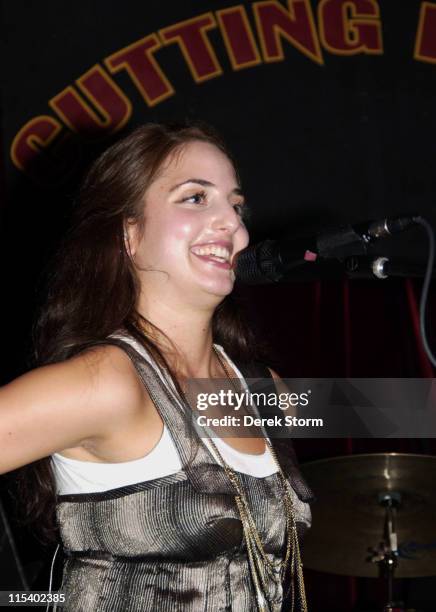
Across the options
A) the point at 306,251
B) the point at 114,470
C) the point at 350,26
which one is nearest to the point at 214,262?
the point at 306,251

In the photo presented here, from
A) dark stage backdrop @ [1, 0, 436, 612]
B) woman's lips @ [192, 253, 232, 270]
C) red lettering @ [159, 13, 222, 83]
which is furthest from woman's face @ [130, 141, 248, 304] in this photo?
red lettering @ [159, 13, 222, 83]

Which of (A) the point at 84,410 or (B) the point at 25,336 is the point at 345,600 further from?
(A) the point at 84,410

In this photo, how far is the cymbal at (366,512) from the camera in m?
2.06

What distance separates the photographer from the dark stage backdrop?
290cm

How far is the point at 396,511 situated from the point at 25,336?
1258mm

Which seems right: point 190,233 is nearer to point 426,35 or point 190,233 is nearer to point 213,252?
point 213,252

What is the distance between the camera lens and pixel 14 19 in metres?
2.89

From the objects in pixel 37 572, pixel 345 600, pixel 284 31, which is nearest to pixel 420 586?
pixel 345 600

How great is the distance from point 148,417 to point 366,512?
1090 millimetres

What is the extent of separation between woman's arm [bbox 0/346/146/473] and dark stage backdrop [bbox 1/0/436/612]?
5.56 feet

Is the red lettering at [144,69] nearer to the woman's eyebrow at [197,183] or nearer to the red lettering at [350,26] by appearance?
the red lettering at [350,26]

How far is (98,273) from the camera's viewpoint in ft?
4.78

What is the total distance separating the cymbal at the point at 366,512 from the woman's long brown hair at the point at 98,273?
2.51 ft

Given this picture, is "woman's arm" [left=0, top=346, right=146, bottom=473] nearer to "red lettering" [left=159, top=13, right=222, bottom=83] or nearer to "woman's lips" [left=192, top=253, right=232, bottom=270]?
"woman's lips" [left=192, top=253, right=232, bottom=270]
